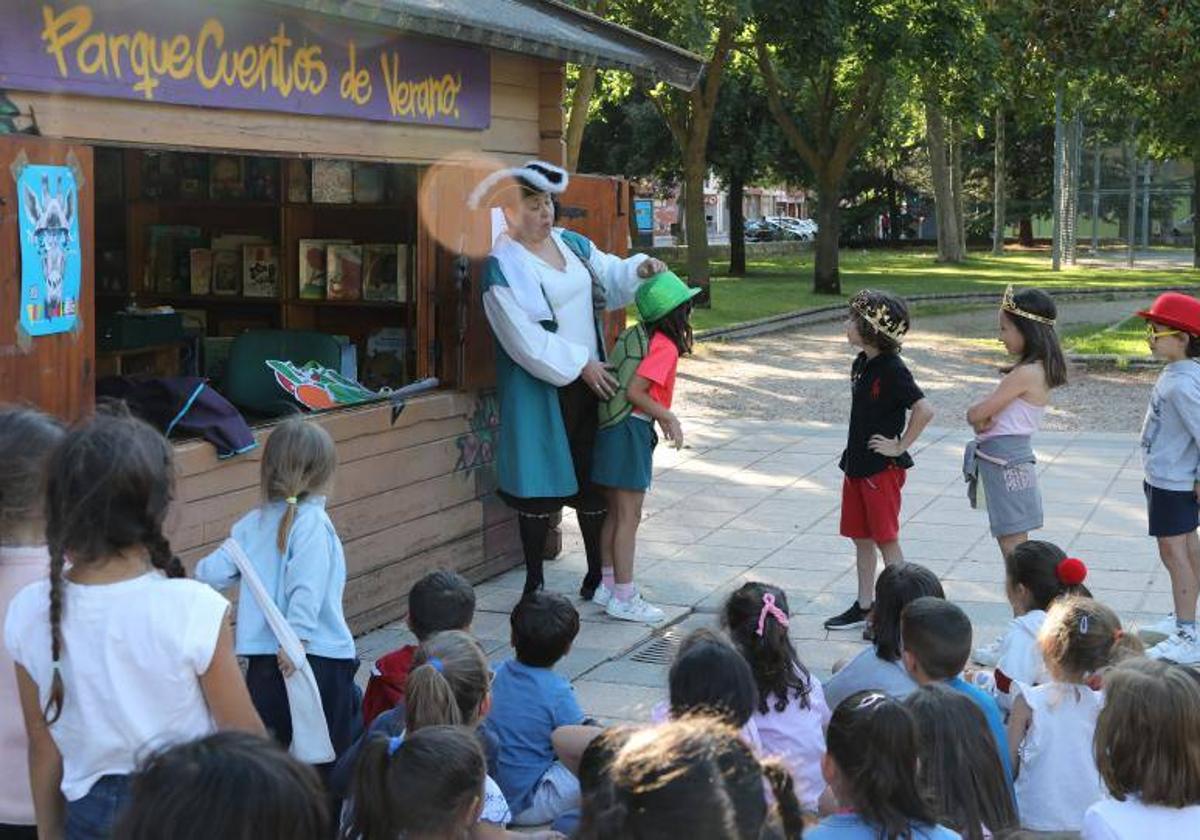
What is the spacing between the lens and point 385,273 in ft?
28.7

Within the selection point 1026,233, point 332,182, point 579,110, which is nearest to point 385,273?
point 332,182

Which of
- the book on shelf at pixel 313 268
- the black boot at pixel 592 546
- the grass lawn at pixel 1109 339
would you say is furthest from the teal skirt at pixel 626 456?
the grass lawn at pixel 1109 339

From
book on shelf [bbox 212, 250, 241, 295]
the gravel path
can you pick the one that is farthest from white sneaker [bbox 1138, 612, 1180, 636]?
the gravel path

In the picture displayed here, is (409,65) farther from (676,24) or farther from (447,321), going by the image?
(676,24)

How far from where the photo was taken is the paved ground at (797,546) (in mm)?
7012

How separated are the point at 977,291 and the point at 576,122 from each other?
14179 millimetres

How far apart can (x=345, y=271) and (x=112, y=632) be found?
603 centimetres

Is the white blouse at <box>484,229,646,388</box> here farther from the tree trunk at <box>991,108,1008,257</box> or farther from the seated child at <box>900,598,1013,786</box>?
the tree trunk at <box>991,108,1008,257</box>

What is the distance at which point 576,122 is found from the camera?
2045 cm

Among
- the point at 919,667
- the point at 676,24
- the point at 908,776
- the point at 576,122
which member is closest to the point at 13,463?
the point at 908,776

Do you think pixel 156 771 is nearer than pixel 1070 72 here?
Yes

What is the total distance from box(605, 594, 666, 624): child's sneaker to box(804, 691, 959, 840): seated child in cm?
438

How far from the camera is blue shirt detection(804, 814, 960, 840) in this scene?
2.98 metres

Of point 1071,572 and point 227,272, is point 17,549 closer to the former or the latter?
point 1071,572
